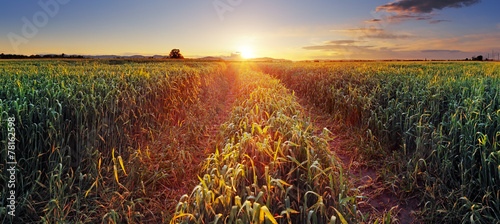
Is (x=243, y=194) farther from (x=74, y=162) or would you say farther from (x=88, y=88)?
(x=88, y=88)

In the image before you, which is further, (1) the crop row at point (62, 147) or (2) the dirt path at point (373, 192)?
(2) the dirt path at point (373, 192)

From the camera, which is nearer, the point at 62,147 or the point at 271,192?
the point at 271,192

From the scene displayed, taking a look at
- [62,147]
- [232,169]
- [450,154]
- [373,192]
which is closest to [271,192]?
[232,169]

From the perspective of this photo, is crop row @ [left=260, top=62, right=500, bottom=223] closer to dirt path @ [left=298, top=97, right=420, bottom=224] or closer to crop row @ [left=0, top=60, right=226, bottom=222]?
dirt path @ [left=298, top=97, right=420, bottom=224]

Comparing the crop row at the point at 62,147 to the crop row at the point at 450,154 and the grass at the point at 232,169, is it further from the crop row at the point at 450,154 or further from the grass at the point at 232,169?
the crop row at the point at 450,154

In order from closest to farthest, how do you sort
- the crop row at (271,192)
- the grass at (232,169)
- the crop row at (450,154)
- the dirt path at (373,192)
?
1. the crop row at (271,192)
2. the grass at (232,169)
3. the crop row at (450,154)
4. the dirt path at (373,192)

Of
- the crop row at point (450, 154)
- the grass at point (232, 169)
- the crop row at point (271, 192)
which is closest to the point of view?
the crop row at point (271, 192)

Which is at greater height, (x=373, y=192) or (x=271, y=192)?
(x=271, y=192)

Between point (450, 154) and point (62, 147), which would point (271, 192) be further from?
point (62, 147)

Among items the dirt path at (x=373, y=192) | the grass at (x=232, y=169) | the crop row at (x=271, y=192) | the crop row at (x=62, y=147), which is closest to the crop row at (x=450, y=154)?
the grass at (x=232, y=169)

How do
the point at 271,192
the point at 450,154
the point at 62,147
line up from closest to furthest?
the point at 271,192 < the point at 62,147 < the point at 450,154

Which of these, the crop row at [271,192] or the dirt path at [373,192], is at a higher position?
the crop row at [271,192]

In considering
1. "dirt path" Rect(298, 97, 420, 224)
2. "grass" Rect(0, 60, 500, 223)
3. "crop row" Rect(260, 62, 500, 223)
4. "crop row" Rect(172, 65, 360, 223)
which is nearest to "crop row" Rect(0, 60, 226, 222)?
"grass" Rect(0, 60, 500, 223)

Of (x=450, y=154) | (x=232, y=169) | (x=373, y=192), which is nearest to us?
(x=232, y=169)
